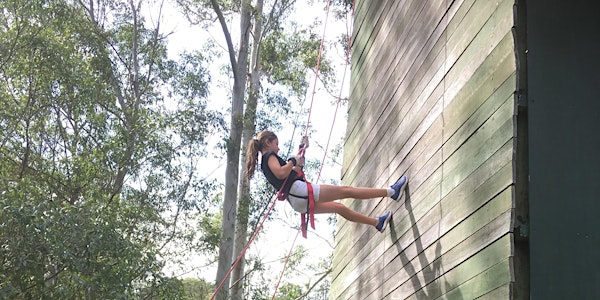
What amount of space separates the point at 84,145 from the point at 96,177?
2.54 ft

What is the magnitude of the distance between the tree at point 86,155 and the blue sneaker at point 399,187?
17.5 feet

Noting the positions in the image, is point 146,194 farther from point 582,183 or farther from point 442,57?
point 582,183

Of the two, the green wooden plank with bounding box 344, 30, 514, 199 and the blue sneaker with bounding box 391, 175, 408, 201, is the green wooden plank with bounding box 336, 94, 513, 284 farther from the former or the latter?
the blue sneaker with bounding box 391, 175, 408, 201

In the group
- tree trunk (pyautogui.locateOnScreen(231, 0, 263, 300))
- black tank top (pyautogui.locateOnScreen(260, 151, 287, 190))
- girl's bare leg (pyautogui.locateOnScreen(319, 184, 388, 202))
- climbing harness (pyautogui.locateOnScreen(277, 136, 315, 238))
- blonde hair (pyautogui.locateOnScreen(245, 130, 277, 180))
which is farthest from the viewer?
tree trunk (pyautogui.locateOnScreen(231, 0, 263, 300))

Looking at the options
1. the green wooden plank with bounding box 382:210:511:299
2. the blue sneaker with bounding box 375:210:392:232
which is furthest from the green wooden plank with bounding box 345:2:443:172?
the green wooden plank with bounding box 382:210:511:299

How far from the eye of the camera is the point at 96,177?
489 inches

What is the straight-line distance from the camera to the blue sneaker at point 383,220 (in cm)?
470

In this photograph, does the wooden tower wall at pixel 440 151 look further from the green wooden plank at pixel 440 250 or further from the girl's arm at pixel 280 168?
the girl's arm at pixel 280 168

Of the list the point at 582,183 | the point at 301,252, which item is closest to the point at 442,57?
the point at 582,183

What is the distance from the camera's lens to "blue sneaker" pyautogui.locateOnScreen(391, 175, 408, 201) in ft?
14.4

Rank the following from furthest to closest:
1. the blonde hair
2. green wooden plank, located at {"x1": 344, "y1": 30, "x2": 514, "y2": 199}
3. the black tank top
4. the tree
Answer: the tree < the blonde hair < the black tank top < green wooden plank, located at {"x1": 344, "y1": 30, "x2": 514, "y2": 199}

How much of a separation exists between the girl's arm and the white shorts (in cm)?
12

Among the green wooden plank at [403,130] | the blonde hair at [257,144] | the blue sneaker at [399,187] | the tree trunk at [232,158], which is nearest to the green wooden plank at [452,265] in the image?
the blue sneaker at [399,187]

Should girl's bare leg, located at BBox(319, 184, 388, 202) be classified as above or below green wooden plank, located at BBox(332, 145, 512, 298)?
above
